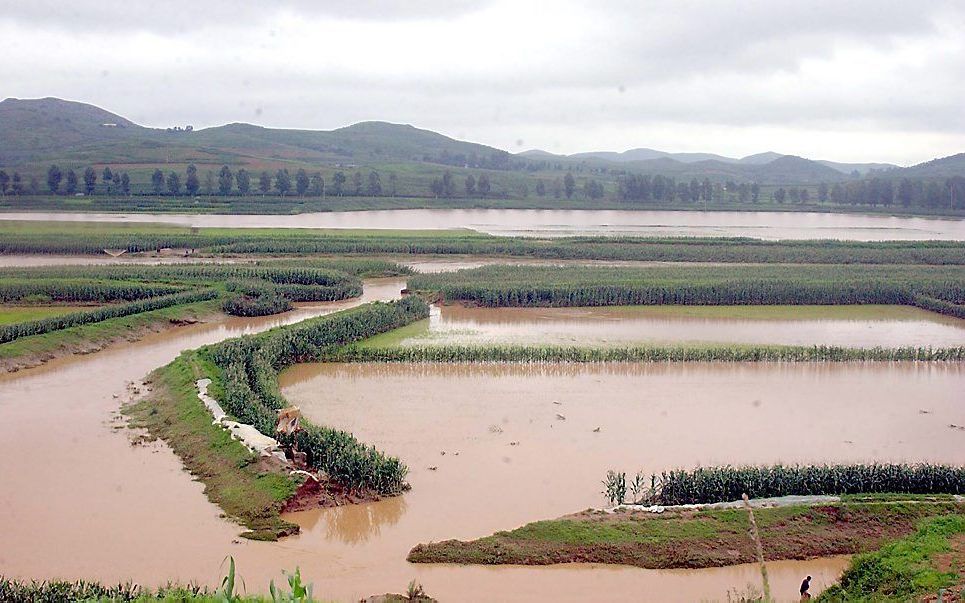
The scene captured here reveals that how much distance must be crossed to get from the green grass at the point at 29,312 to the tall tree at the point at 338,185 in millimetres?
45448

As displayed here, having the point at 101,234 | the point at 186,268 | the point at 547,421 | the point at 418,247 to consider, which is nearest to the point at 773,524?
the point at 547,421

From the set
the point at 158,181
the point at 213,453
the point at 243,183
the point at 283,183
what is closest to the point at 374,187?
the point at 283,183

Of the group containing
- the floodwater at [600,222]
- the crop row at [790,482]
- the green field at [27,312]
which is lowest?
the crop row at [790,482]

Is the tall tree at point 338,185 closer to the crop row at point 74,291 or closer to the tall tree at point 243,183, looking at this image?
the tall tree at point 243,183

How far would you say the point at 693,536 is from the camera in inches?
434

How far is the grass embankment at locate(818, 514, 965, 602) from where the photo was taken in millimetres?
8781

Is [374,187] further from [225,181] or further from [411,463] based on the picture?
[411,463]

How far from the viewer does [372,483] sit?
12.5 meters

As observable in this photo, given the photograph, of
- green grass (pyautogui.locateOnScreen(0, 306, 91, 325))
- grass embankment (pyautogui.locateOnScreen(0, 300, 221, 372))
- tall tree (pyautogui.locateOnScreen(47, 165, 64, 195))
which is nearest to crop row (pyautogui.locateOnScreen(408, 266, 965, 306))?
grass embankment (pyautogui.locateOnScreen(0, 300, 221, 372))

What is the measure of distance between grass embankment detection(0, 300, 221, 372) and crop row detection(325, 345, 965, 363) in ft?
18.6

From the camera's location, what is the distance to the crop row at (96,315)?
20734mm

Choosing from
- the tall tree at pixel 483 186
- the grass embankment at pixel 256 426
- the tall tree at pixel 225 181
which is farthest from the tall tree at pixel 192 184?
the grass embankment at pixel 256 426

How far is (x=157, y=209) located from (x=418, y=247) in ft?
82.1

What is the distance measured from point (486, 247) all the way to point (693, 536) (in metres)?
30.2
